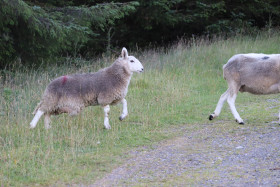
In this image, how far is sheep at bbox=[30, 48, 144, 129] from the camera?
335 inches

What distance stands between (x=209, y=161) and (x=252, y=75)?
9.68 feet

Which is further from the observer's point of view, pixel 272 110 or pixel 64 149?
pixel 272 110

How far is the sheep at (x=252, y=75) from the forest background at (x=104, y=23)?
189 inches

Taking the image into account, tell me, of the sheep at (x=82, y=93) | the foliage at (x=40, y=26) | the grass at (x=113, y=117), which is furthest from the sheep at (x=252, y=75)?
the foliage at (x=40, y=26)

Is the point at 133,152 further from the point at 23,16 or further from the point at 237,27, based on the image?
the point at 237,27

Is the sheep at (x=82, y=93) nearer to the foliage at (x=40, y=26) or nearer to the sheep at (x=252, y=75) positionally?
the sheep at (x=252, y=75)

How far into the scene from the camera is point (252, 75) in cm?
888

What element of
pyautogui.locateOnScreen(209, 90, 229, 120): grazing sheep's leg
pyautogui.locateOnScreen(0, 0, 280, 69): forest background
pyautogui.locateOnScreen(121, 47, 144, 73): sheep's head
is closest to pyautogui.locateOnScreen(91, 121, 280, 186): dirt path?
pyautogui.locateOnScreen(209, 90, 229, 120): grazing sheep's leg

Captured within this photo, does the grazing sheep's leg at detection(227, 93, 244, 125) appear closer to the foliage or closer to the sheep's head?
the sheep's head

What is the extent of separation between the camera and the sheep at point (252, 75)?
880cm

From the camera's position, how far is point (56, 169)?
6.19 meters

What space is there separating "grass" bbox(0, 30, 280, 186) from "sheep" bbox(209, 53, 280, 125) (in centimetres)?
64

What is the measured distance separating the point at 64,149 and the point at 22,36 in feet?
20.8

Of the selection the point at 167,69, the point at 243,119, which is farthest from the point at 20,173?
the point at 167,69
